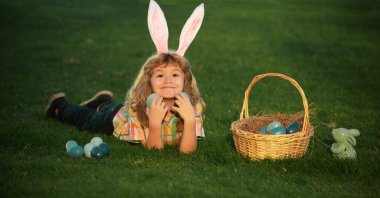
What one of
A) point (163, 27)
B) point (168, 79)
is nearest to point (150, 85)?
point (168, 79)

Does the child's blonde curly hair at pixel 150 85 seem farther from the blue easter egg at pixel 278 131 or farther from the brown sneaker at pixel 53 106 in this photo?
the brown sneaker at pixel 53 106

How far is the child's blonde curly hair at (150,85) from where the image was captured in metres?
5.35

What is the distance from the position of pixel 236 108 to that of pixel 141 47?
5.30m

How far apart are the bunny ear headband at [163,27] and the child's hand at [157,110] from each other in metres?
0.53

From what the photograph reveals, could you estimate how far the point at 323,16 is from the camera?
53.7 ft

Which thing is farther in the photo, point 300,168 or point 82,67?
point 82,67

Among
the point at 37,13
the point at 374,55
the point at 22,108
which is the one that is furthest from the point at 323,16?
the point at 22,108

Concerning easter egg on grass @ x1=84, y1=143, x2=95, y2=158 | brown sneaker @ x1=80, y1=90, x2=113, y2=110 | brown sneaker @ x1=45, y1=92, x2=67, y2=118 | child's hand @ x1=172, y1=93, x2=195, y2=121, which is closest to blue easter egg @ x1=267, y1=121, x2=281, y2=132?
child's hand @ x1=172, y1=93, x2=195, y2=121

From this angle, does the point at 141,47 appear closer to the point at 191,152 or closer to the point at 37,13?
the point at 37,13

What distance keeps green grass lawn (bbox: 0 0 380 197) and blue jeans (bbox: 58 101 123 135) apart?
128mm

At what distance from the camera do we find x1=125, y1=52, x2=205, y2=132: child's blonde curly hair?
535 centimetres

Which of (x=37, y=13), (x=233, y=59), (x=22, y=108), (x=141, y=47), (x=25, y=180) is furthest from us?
(x=37, y=13)

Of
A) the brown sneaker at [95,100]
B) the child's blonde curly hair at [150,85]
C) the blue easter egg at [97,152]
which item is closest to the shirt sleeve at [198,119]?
the child's blonde curly hair at [150,85]

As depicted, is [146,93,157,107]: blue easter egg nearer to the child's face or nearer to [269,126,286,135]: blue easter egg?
the child's face
